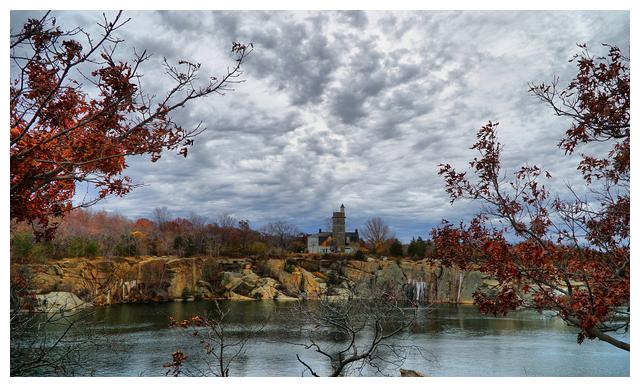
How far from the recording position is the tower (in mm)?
35469

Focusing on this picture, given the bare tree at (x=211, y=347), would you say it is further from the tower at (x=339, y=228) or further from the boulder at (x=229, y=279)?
the tower at (x=339, y=228)

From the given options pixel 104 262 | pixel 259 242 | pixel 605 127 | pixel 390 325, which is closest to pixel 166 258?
pixel 104 262

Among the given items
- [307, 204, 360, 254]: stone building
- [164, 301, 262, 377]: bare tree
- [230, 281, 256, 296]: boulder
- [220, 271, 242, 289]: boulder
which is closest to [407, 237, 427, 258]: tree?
[307, 204, 360, 254]: stone building

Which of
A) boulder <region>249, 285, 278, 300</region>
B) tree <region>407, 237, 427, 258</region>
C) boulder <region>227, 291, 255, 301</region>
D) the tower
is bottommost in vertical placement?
boulder <region>227, 291, 255, 301</region>

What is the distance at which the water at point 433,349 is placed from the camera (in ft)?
32.2

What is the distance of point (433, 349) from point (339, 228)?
2510 cm

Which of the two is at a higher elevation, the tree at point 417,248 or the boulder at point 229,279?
the tree at point 417,248

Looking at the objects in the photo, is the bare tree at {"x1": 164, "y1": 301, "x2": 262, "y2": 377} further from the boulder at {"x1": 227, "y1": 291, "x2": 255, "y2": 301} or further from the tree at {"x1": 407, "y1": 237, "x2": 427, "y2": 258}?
the tree at {"x1": 407, "y1": 237, "x2": 427, "y2": 258}

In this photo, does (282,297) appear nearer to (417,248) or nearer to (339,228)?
(417,248)

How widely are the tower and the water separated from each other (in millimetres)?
16825

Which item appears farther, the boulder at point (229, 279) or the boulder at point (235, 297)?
the boulder at point (229, 279)

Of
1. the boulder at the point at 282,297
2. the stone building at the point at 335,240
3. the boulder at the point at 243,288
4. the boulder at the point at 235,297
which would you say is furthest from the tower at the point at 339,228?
the boulder at the point at 235,297

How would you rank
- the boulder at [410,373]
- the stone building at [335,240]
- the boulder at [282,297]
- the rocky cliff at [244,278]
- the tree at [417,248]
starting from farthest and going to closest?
the stone building at [335,240], the tree at [417,248], the boulder at [282,297], the rocky cliff at [244,278], the boulder at [410,373]
